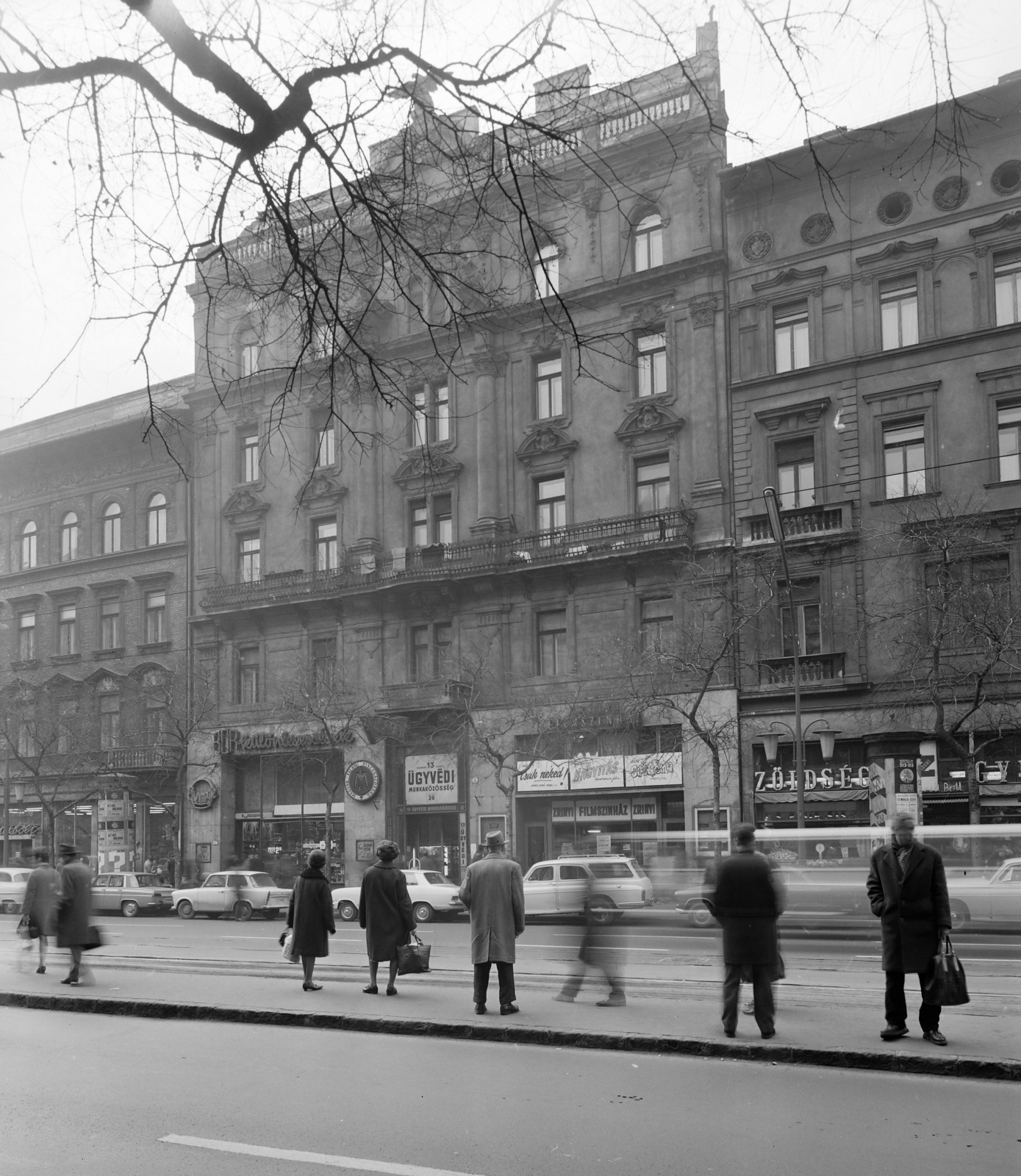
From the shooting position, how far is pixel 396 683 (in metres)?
41.0

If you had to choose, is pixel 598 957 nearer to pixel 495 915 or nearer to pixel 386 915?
pixel 495 915

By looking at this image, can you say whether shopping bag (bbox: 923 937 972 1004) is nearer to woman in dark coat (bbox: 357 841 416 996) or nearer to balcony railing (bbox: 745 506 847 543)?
woman in dark coat (bbox: 357 841 416 996)

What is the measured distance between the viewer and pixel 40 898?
698 inches

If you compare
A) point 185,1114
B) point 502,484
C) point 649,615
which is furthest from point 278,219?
point 502,484

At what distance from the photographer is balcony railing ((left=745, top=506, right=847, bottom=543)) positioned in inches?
1356

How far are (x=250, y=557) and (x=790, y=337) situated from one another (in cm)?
2087

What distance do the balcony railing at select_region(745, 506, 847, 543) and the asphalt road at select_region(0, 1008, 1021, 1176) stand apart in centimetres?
2594

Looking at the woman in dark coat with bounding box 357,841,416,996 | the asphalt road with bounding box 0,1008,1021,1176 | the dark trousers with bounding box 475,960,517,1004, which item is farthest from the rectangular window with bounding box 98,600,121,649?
the asphalt road with bounding box 0,1008,1021,1176

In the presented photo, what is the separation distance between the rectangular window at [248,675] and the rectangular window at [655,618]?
1517 centimetres

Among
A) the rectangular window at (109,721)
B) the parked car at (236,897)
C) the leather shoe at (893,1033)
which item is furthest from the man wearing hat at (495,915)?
the rectangular window at (109,721)

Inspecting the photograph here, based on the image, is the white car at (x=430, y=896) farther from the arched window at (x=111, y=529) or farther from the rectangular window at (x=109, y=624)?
the arched window at (x=111, y=529)

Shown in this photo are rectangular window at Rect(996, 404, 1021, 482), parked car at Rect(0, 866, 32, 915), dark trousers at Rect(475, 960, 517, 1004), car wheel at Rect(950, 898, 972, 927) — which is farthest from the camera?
parked car at Rect(0, 866, 32, 915)

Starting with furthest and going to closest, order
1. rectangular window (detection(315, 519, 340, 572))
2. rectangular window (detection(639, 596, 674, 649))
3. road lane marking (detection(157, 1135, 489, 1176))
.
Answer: rectangular window (detection(315, 519, 340, 572)) < rectangular window (detection(639, 596, 674, 649)) < road lane marking (detection(157, 1135, 489, 1176))

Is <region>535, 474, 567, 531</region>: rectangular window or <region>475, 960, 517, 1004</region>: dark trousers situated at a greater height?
<region>535, 474, 567, 531</region>: rectangular window
